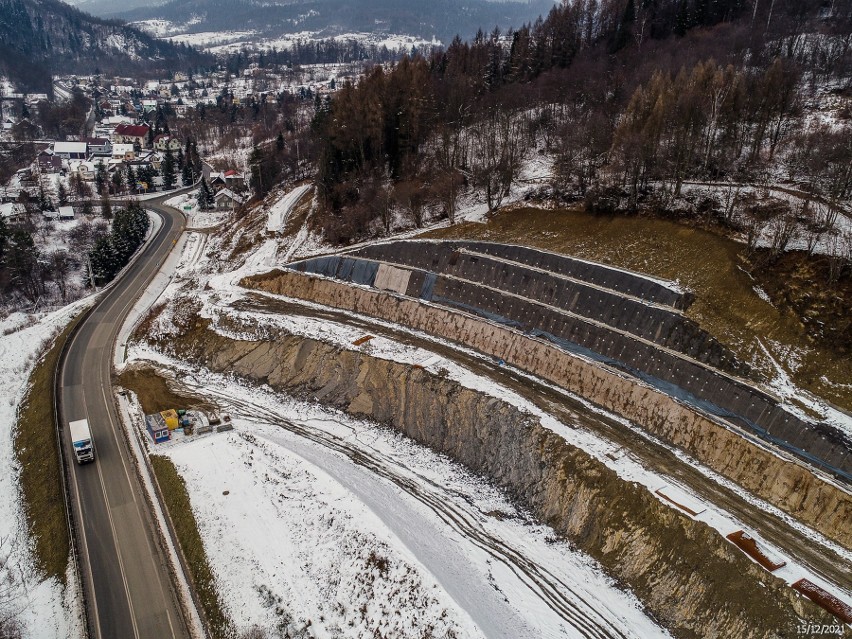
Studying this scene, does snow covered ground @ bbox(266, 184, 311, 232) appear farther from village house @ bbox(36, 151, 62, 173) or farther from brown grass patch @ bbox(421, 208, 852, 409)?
village house @ bbox(36, 151, 62, 173)

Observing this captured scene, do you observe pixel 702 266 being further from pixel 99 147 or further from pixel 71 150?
pixel 99 147

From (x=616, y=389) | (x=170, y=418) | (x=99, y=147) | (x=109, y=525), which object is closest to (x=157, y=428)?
(x=170, y=418)

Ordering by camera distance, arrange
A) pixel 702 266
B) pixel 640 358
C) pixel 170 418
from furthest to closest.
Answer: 1. pixel 702 266
2. pixel 170 418
3. pixel 640 358

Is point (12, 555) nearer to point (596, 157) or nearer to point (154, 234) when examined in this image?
point (596, 157)

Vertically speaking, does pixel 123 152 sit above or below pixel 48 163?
above

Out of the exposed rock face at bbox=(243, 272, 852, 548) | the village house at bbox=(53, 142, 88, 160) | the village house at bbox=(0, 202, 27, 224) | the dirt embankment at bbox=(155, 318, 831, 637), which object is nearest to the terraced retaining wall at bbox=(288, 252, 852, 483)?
the exposed rock face at bbox=(243, 272, 852, 548)

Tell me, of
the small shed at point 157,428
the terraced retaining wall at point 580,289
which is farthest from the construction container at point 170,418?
the terraced retaining wall at point 580,289

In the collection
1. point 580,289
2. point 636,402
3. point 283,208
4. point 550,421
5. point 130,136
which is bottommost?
point 550,421

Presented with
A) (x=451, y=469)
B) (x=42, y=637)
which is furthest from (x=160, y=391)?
(x=451, y=469)

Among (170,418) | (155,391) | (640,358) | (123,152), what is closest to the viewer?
(640,358)
